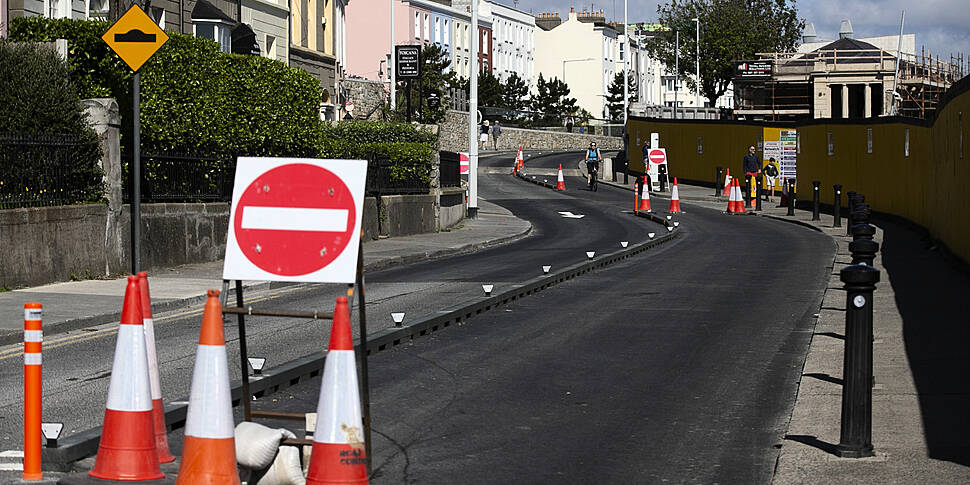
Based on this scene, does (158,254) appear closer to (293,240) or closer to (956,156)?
(956,156)

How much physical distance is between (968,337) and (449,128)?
7270 cm

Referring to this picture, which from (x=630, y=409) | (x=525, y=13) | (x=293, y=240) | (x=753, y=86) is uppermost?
(x=525, y=13)

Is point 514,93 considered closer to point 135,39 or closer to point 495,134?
point 495,134

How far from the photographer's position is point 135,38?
15.3m

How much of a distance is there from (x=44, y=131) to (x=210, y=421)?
13.2m

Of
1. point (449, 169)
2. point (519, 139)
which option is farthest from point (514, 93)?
point (449, 169)

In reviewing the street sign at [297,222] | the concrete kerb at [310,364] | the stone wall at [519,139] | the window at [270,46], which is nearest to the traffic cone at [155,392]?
the street sign at [297,222]

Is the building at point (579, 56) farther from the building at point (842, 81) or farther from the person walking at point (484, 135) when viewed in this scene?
the building at point (842, 81)

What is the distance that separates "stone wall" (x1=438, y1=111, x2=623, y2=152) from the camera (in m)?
83.4

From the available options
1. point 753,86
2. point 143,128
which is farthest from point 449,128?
point 143,128

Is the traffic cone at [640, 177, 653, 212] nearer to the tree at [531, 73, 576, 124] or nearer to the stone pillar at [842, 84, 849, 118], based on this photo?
the stone pillar at [842, 84, 849, 118]

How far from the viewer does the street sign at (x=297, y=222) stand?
20.8 ft

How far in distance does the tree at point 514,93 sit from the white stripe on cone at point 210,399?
10299 cm

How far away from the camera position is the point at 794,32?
10356 cm
